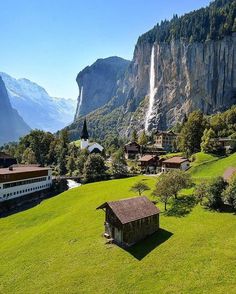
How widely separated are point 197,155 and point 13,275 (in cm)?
6021

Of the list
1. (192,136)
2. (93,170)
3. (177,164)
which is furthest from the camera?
(192,136)

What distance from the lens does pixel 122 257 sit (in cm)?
3562

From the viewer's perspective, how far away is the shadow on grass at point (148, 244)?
3627 cm

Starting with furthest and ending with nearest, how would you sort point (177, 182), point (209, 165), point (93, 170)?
point (93, 170) < point (209, 165) < point (177, 182)

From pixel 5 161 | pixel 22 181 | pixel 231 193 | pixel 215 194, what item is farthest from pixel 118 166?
pixel 231 193

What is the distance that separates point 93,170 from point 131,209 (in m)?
52.5

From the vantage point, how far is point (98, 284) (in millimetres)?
31266

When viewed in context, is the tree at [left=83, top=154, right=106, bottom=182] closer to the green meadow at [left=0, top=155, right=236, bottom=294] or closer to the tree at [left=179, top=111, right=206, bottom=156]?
the tree at [left=179, top=111, right=206, bottom=156]

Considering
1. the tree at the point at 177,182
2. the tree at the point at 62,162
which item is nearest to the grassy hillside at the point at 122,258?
the tree at the point at 177,182

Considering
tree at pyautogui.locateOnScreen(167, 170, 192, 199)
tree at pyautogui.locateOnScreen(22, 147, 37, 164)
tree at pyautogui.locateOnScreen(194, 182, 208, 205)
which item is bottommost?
tree at pyautogui.locateOnScreen(194, 182, 208, 205)

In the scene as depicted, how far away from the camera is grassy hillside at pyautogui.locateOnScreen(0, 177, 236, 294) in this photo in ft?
99.7

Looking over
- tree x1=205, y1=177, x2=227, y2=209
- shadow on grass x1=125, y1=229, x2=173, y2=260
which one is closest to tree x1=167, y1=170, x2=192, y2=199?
tree x1=205, y1=177, x2=227, y2=209

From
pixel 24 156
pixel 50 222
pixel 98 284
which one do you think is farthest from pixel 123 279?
pixel 24 156

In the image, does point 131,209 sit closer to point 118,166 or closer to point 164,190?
point 164,190
